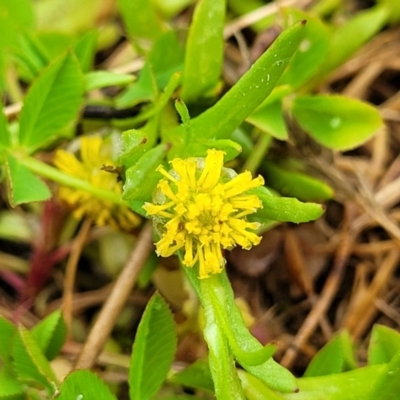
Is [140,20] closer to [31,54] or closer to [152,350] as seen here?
[31,54]

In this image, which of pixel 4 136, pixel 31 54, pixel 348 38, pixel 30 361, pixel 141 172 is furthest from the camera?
pixel 348 38

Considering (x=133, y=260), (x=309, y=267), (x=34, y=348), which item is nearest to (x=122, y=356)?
Answer: (x=133, y=260)

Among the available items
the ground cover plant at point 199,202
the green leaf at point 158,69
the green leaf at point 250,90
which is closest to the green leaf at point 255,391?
the ground cover plant at point 199,202

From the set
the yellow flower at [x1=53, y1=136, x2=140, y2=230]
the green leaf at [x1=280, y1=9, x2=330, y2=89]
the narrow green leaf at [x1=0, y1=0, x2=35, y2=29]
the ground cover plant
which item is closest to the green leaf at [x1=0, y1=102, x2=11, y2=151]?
the ground cover plant

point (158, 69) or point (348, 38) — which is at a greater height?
point (158, 69)

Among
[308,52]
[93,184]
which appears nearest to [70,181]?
[93,184]

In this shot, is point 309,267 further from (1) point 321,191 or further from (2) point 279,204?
(2) point 279,204
